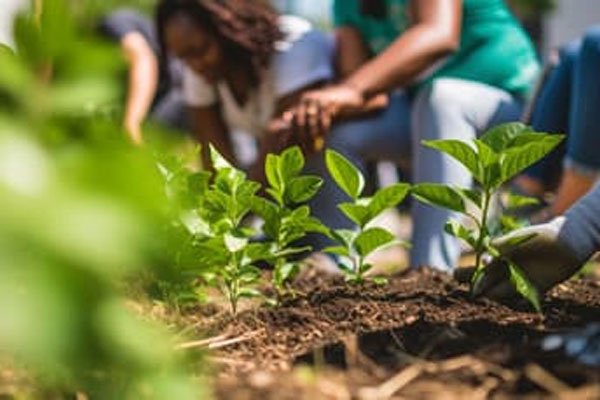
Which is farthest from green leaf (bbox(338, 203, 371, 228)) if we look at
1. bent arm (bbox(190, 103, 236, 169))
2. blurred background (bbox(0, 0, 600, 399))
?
bent arm (bbox(190, 103, 236, 169))

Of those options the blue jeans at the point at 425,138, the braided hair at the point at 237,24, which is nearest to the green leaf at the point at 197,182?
the blue jeans at the point at 425,138

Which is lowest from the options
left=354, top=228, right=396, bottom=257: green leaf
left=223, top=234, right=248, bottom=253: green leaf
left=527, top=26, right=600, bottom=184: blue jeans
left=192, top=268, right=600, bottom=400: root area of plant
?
left=192, top=268, right=600, bottom=400: root area of plant

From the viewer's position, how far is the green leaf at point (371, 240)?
1.39m

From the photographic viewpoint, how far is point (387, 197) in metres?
1.35

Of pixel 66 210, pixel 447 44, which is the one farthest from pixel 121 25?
pixel 66 210

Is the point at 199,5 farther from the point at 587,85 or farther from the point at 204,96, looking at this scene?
the point at 587,85

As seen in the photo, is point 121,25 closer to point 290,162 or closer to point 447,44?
point 447,44

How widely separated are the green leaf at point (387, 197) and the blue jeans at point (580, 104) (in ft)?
3.74

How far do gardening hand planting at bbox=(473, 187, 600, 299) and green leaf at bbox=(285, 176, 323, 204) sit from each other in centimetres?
27

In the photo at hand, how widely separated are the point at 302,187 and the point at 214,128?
2043mm

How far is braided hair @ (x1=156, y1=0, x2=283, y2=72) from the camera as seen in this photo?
3.05 metres

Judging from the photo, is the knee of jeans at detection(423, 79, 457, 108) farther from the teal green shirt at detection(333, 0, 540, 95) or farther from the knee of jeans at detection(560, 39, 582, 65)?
the knee of jeans at detection(560, 39, 582, 65)

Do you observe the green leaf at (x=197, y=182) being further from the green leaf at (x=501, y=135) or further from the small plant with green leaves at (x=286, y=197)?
the green leaf at (x=501, y=135)

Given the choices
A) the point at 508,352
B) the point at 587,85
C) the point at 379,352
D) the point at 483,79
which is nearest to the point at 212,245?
the point at 379,352
